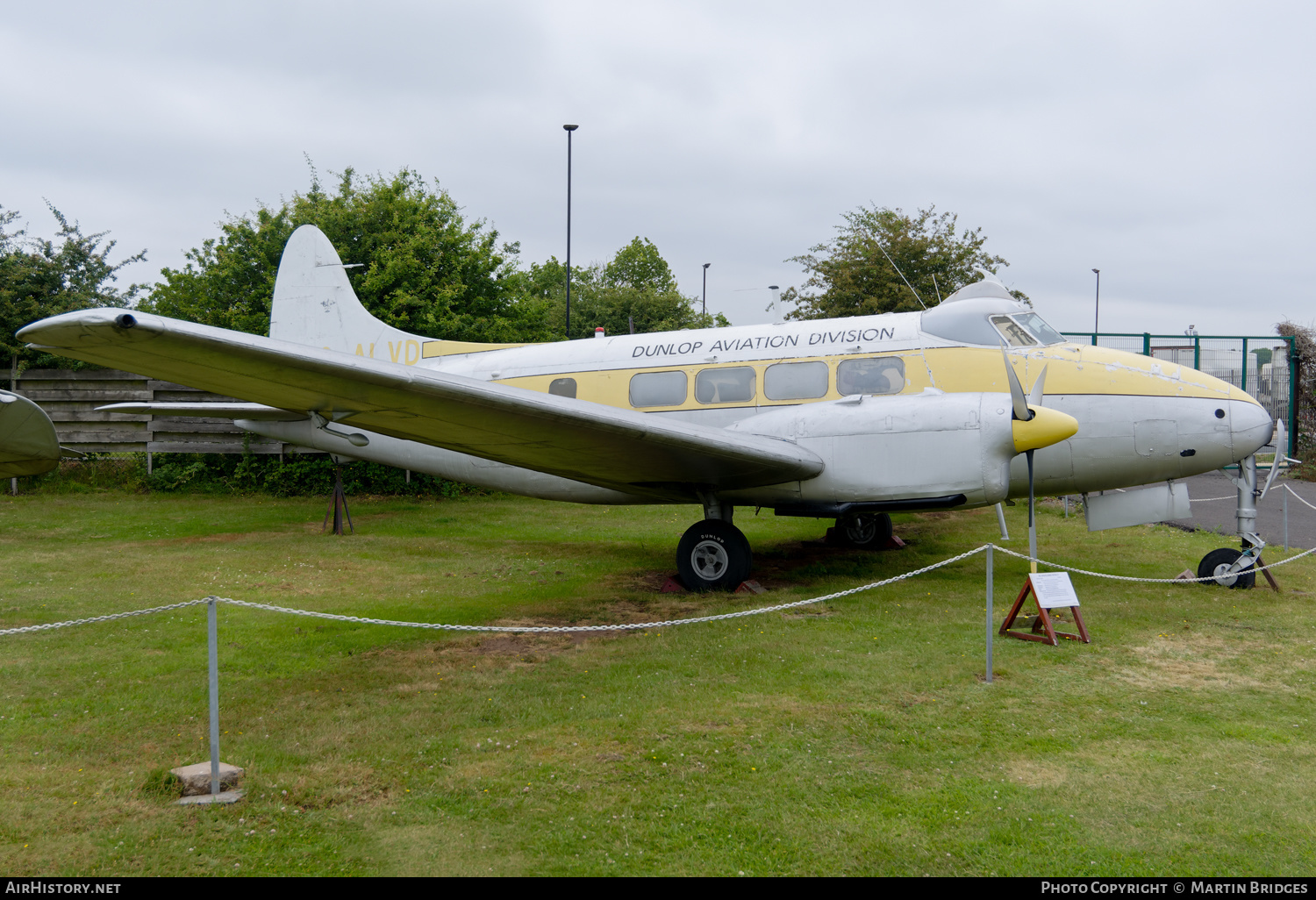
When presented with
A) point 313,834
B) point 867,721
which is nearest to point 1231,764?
point 867,721

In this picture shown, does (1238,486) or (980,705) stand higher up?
(1238,486)

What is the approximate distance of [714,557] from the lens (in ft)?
31.8

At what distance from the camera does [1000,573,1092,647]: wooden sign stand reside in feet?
22.3

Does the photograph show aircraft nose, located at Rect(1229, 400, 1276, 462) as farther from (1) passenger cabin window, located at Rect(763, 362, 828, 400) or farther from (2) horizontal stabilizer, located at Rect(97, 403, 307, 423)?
(2) horizontal stabilizer, located at Rect(97, 403, 307, 423)

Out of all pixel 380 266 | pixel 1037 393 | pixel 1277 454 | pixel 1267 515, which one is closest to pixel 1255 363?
pixel 1267 515

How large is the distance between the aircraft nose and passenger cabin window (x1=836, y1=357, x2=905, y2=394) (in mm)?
3484

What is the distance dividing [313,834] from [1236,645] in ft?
23.9

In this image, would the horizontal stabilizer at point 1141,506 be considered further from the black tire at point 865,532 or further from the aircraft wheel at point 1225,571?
the black tire at point 865,532

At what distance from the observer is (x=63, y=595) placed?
30.4 feet

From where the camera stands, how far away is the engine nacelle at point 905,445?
318 inches

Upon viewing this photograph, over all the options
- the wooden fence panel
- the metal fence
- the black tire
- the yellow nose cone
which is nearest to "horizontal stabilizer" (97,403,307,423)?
the wooden fence panel
